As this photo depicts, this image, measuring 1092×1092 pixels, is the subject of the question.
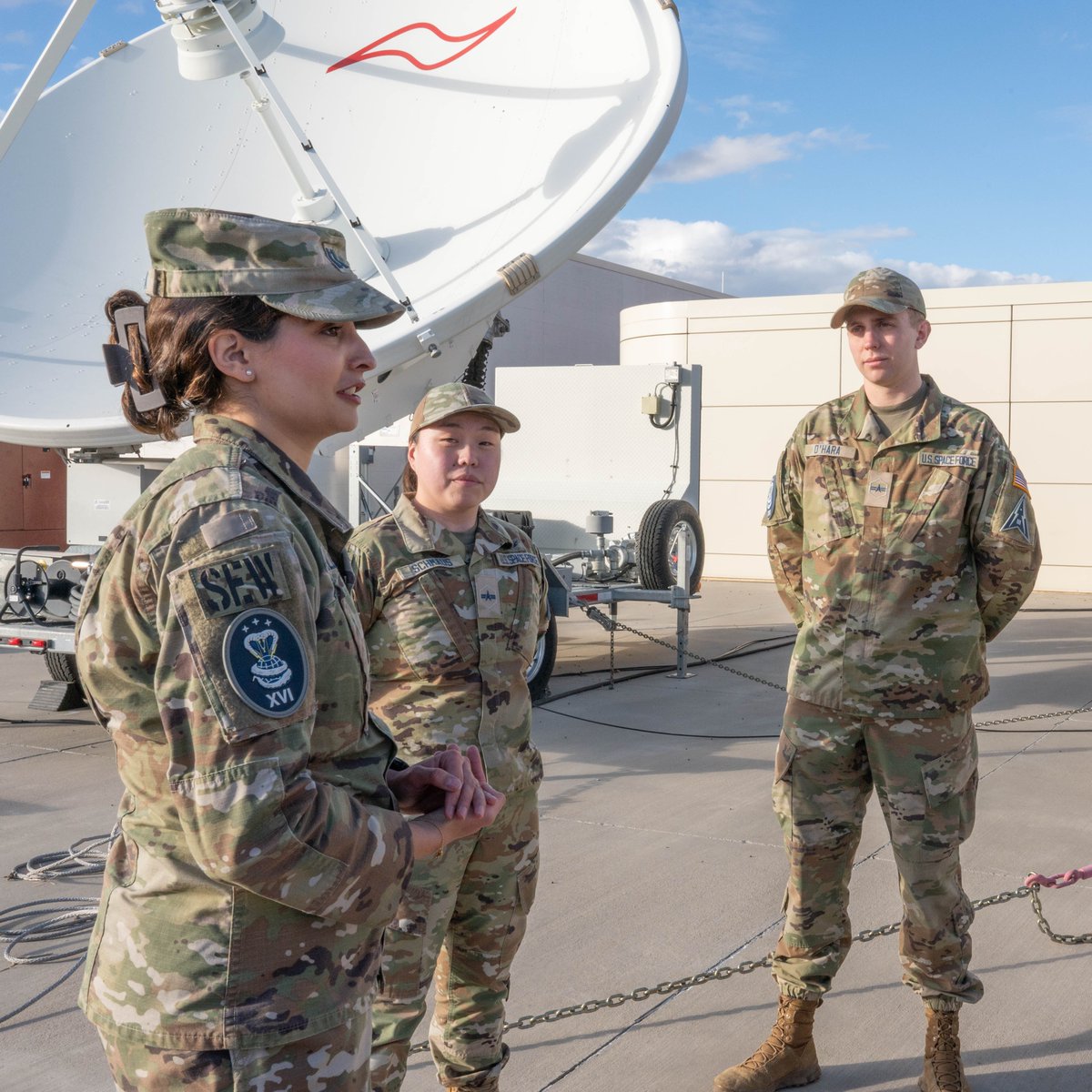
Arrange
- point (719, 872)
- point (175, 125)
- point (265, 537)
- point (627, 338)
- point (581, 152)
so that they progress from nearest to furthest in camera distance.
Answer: point (265, 537) → point (719, 872) → point (581, 152) → point (175, 125) → point (627, 338)

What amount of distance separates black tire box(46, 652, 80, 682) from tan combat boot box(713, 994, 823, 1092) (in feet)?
20.2

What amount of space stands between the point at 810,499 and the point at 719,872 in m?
2.10

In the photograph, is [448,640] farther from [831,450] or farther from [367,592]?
[831,450]

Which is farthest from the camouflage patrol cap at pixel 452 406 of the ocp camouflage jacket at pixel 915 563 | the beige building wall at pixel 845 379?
the beige building wall at pixel 845 379

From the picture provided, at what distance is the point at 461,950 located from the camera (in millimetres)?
3045

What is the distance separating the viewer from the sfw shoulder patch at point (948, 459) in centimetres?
366

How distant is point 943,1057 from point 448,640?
1.83 meters

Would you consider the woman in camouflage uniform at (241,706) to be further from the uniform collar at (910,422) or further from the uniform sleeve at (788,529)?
the uniform sleeve at (788,529)

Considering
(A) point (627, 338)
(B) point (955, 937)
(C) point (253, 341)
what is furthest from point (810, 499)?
(A) point (627, 338)

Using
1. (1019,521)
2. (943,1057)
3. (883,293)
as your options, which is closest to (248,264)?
(883,293)

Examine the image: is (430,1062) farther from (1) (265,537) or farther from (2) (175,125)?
(2) (175,125)

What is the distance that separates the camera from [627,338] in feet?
69.4

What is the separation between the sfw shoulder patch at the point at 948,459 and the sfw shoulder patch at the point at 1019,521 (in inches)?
7.1

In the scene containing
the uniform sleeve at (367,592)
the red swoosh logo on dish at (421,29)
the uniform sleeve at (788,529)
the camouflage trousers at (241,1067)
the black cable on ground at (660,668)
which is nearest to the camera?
the camouflage trousers at (241,1067)
